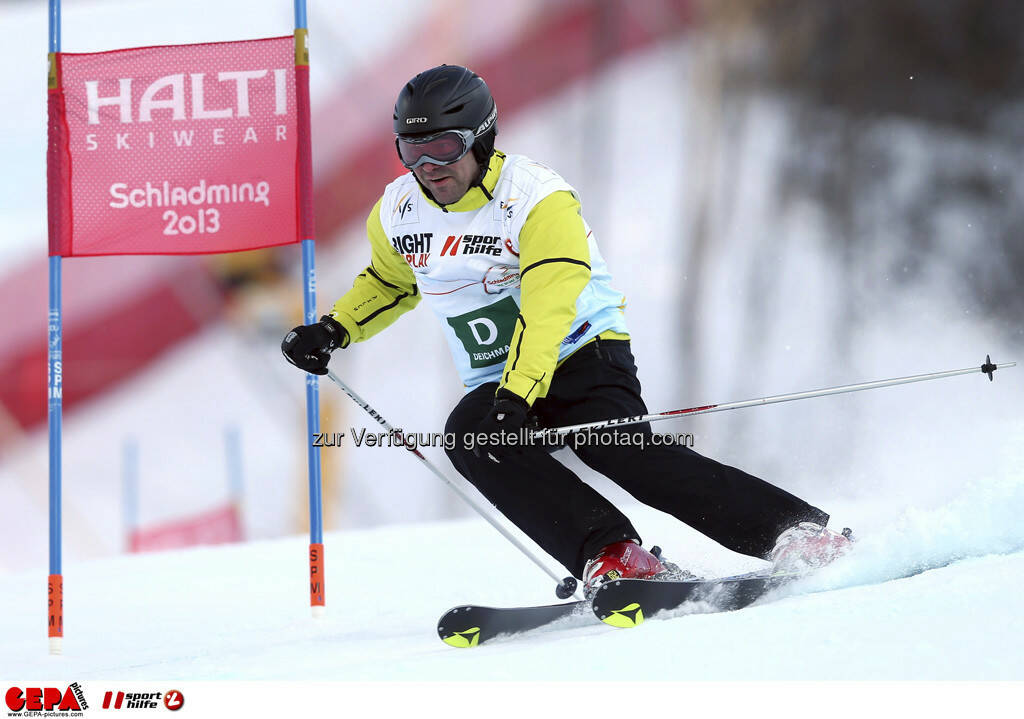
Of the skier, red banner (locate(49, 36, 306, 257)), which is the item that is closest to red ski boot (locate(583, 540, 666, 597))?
the skier

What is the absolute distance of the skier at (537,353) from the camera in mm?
1972

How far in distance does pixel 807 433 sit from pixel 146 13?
725 centimetres

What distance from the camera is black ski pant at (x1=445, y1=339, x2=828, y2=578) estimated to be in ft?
6.63

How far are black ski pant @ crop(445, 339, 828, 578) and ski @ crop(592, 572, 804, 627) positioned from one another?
0.34 ft

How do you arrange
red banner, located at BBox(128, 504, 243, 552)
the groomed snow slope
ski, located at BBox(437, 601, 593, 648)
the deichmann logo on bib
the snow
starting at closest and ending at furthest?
the groomed snow slope < ski, located at BBox(437, 601, 593, 648) < the deichmann logo on bib < the snow < red banner, located at BBox(128, 504, 243, 552)

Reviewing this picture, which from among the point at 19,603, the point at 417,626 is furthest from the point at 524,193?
Answer: the point at 19,603

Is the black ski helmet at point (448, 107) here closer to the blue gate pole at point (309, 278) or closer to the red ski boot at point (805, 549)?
the blue gate pole at point (309, 278)

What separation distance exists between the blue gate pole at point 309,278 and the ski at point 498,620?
807mm

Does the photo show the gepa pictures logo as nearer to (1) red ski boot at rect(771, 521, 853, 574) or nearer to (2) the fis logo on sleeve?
(2) the fis logo on sleeve

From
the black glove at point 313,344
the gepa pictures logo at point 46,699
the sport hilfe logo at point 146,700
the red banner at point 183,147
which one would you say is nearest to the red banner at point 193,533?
the red banner at point 183,147

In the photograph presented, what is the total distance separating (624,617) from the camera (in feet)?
5.99

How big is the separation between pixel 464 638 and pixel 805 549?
68 centimetres

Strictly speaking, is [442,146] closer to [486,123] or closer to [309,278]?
[486,123]

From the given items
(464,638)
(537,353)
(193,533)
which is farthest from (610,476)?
(193,533)
